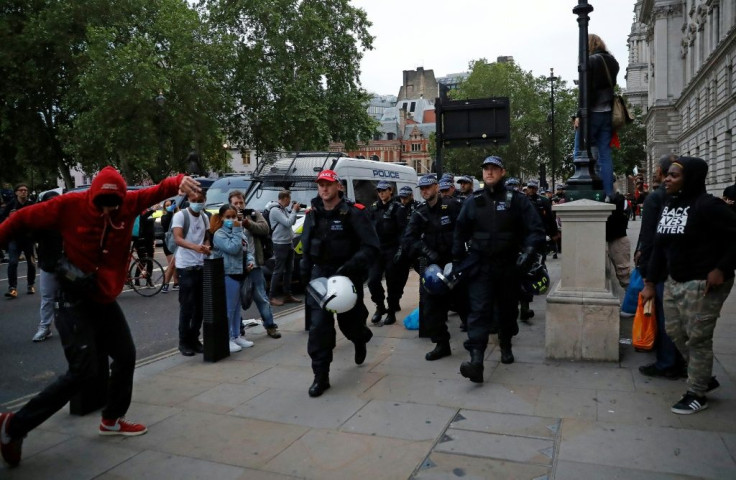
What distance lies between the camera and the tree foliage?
6034 cm

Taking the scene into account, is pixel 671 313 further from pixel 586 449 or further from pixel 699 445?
pixel 586 449

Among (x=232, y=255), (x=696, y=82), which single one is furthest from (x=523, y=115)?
(x=232, y=255)

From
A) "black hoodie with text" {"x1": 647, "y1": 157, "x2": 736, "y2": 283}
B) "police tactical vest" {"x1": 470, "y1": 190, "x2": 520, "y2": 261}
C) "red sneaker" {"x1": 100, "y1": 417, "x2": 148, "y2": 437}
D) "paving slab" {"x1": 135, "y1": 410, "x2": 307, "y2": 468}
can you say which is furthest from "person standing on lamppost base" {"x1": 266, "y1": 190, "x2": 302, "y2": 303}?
"black hoodie with text" {"x1": 647, "y1": 157, "x2": 736, "y2": 283}

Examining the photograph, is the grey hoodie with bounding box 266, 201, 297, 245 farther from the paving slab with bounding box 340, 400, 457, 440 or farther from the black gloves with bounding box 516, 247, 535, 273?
the paving slab with bounding box 340, 400, 457, 440

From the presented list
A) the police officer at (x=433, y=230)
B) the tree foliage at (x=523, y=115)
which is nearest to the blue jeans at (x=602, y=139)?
the police officer at (x=433, y=230)

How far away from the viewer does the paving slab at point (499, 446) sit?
3.77 metres

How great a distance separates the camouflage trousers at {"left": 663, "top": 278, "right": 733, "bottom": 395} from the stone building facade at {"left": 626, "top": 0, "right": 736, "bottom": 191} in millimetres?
31078

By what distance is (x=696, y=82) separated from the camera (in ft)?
136

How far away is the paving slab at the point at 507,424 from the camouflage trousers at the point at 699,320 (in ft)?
3.64

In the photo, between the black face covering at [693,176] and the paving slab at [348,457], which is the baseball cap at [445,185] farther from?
the paving slab at [348,457]

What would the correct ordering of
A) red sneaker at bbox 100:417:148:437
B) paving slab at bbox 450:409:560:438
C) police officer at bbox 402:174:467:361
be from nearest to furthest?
paving slab at bbox 450:409:560:438 → red sneaker at bbox 100:417:148:437 → police officer at bbox 402:174:467:361

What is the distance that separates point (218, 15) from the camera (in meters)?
39.5

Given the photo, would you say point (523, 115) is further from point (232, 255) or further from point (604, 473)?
point (604, 473)

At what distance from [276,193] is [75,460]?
950 cm
